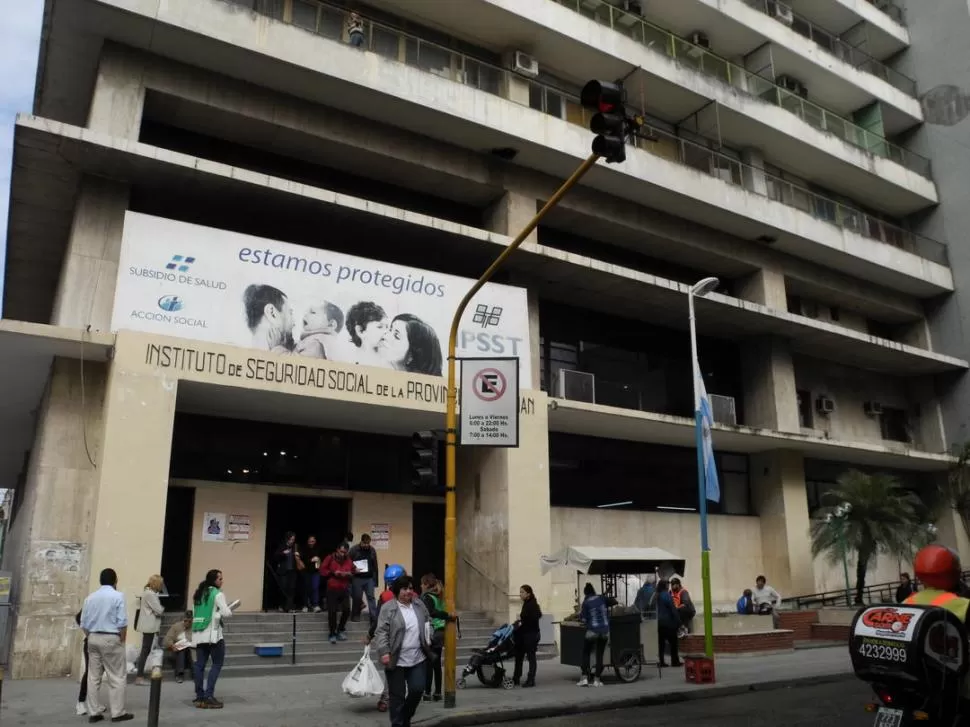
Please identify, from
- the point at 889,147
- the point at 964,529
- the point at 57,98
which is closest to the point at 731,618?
the point at 964,529

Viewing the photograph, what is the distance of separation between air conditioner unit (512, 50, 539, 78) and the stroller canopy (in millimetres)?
13683

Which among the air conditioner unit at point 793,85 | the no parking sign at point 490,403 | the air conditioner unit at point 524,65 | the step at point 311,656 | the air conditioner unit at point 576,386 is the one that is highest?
the air conditioner unit at point 793,85

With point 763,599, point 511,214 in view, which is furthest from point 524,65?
point 763,599

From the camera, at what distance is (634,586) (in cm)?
2238

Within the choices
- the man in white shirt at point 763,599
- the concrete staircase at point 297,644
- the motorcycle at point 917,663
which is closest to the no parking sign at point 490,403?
the concrete staircase at point 297,644

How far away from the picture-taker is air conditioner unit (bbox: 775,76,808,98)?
3172cm

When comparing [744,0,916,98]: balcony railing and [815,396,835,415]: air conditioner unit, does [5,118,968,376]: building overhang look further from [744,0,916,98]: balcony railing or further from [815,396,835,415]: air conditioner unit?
[744,0,916,98]: balcony railing

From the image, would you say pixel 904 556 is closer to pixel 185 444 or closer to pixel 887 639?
pixel 185 444

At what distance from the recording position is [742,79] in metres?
29.0

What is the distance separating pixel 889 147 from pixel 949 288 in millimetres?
6285

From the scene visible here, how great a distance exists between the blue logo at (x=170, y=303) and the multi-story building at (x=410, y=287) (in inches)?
3.2

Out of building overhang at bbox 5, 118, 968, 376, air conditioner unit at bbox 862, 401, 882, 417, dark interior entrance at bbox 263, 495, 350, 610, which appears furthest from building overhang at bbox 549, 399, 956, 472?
dark interior entrance at bbox 263, 495, 350, 610

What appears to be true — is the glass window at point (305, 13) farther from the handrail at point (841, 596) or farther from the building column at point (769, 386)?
the handrail at point (841, 596)

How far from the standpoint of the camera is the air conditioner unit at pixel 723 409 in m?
25.4
